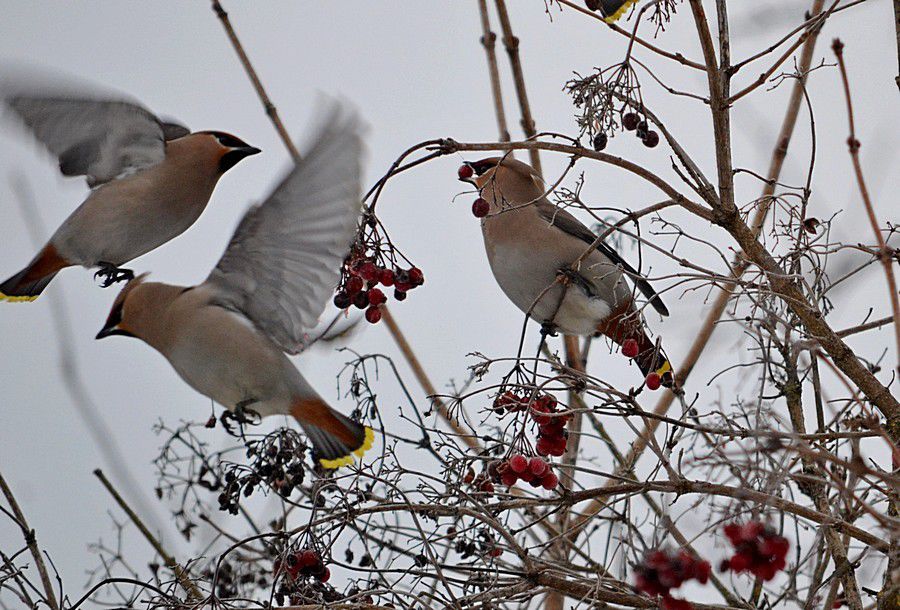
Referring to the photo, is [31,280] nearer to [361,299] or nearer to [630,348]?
[361,299]

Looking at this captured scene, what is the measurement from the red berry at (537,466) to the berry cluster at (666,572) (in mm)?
485

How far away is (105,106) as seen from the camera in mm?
3135

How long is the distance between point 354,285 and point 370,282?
56 mm

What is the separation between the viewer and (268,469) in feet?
8.43

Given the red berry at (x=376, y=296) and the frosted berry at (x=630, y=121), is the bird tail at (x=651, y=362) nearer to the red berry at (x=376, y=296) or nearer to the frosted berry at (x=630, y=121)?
the frosted berry at (x=630, y=121)

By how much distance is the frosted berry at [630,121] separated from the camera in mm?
2268

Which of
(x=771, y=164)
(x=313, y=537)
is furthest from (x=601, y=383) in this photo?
(x=771, y=164)

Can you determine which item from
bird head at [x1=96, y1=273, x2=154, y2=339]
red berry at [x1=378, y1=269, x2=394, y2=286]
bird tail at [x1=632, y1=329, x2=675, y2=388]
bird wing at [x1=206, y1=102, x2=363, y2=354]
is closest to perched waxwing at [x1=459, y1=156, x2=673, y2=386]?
bird tail at [x1=632, y1=329, x2=675, y2=388]

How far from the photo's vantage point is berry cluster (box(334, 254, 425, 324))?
2.44 meters

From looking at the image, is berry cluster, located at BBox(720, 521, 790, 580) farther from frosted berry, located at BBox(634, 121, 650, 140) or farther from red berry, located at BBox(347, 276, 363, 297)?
red berry, located at BBox(347, 276, 363, 297)

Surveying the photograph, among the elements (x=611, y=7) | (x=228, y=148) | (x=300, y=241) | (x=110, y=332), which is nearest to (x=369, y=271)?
(x=300, y=241)

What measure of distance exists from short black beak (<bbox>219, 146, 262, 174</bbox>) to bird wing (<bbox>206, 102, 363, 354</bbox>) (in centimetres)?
37

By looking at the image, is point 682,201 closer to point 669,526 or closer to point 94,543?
point 669,526

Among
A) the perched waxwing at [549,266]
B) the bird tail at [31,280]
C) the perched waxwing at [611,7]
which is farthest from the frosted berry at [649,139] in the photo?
the bird tail at [31,280]
